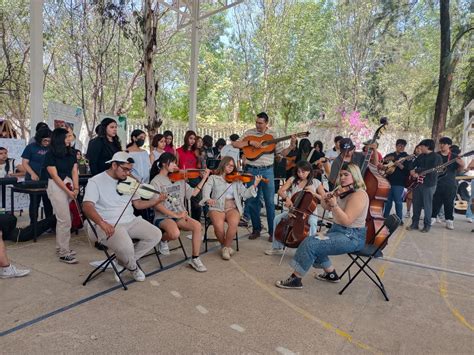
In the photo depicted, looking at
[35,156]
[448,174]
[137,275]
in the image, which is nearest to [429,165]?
[448,174]

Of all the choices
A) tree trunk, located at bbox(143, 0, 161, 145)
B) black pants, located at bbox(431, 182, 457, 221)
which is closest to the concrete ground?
black pants, located at bbox(431, 182, 457, 221)

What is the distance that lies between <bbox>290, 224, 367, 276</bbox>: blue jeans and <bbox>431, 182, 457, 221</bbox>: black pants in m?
4.24

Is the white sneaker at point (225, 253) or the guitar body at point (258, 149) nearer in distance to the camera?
the white sneaker at point (225, 253)

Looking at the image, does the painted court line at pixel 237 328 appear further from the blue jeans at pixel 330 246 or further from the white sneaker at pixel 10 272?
the white sneaker at pixel 10 272

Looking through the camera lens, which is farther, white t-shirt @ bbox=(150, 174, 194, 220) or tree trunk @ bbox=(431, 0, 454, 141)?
tree trunk @ bbox=(431, 0, 454, 141)

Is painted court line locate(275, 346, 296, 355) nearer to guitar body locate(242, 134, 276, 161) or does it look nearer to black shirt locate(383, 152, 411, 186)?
guitar body locate(242, 134, 276, 161)

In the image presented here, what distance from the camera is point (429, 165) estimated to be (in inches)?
241

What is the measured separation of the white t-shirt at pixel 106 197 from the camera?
3280 mm

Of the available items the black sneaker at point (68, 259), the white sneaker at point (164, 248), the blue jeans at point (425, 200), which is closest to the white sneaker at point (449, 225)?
the blue jeans at point (425, 200)

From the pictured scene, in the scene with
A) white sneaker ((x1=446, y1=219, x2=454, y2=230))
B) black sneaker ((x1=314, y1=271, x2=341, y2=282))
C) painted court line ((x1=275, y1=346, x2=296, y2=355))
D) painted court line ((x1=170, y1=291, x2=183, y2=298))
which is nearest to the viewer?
painted court line ((x1=275, y1=346, x2=296, y2=355))

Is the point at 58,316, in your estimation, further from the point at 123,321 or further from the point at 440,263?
the point at 440,263

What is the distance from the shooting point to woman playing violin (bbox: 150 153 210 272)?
3.86 meters

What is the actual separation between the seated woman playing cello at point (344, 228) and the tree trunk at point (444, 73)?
26.3 ft

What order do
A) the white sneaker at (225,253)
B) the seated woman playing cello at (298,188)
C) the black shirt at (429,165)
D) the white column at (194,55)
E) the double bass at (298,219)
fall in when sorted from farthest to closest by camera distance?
the white column at (194,55) < the black shirt at (429,165) < the seated woman playing cello at (298,188) < the white sneaker at (225,253) < the double bass at (298,219)
